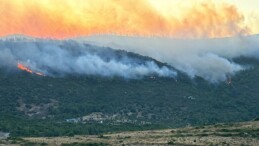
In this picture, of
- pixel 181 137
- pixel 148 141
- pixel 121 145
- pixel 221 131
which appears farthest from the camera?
pixel 221 131

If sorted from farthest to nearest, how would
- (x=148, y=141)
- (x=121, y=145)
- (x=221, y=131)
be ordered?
(x=221, y=131) → (x=148, y=141) → (x=121, y=145)

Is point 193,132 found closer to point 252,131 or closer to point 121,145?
point 252,131

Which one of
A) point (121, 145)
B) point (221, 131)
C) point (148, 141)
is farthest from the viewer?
point (221, 131)

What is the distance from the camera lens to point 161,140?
5842 inches

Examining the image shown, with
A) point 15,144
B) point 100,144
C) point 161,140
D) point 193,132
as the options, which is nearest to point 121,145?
point 100,144

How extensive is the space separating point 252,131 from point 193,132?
18.1 meters

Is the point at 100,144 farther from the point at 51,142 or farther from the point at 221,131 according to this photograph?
the point at 221,131

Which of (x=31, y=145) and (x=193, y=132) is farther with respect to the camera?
(x=193, y=132)

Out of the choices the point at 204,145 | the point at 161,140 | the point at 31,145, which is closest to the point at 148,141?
the point at 161,140

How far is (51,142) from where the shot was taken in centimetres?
14612

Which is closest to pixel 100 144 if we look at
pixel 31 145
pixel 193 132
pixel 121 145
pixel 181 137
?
pixel 121 145

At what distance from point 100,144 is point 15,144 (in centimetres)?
2129

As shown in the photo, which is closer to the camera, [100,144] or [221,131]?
[100,144]

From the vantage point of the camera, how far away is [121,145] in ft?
445
